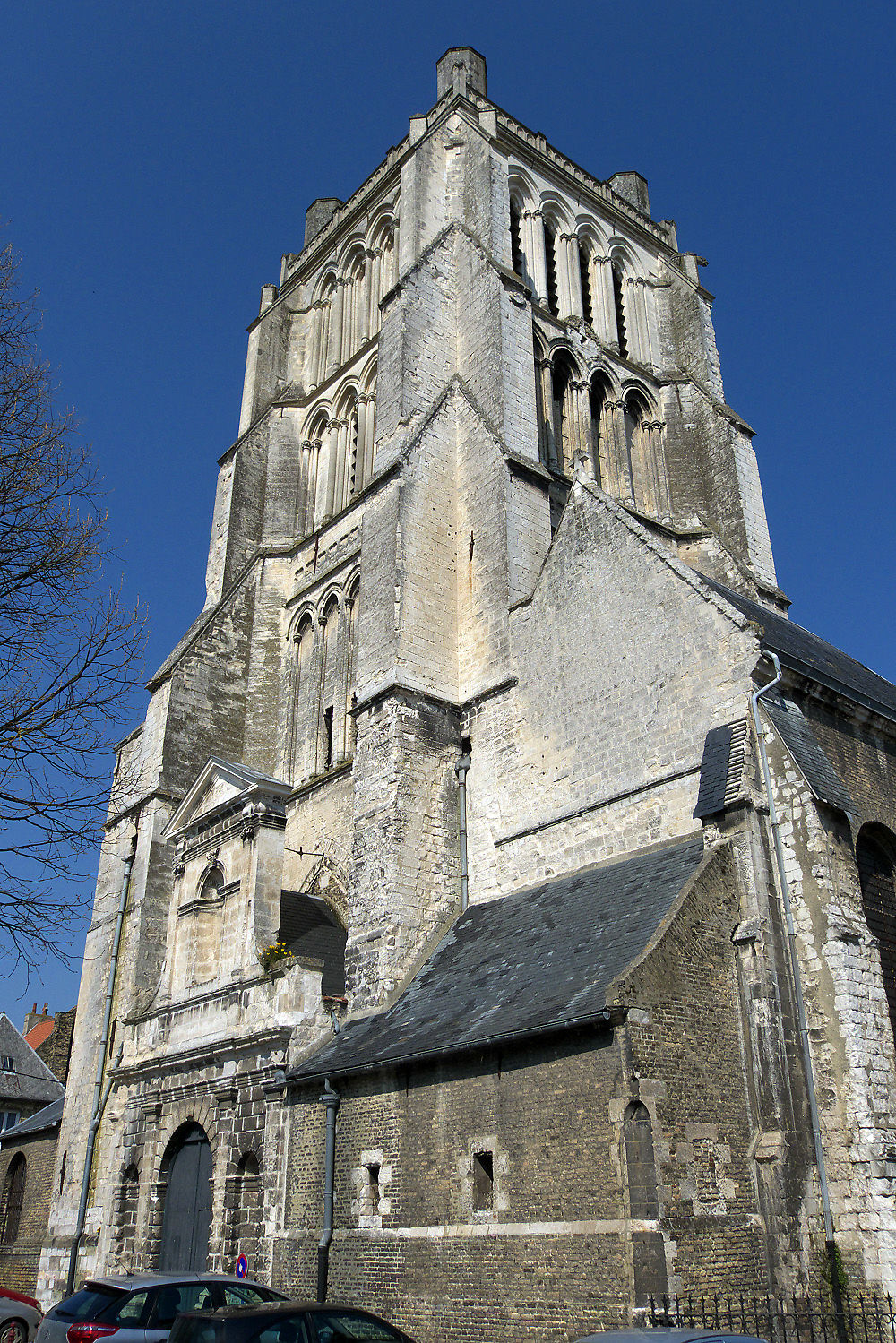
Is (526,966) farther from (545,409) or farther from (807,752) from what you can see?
(545,409)

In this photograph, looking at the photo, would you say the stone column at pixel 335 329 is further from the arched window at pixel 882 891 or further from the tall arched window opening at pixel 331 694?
the arched window at pixel 882 891

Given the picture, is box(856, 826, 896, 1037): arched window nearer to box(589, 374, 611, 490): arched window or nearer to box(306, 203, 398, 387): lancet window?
box(589, 374, 611, 490): arched window

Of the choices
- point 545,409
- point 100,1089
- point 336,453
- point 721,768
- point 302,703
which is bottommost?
point 100,1089

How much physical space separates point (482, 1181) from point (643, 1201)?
2252 millimetres

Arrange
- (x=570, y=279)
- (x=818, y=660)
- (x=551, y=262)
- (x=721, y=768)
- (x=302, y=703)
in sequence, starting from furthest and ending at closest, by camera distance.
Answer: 1. (x=551, y=262)
2. (x=570, y=279)
3. (x=302, y=703)
4. (x=818, y=660)
5. (x=721, y=768)

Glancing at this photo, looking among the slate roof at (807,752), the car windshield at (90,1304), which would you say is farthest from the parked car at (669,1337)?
the slate roof at (807,752)

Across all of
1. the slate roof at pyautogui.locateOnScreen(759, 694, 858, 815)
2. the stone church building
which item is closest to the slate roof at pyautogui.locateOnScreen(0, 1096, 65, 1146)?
the stone church building

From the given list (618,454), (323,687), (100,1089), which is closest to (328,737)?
(323,687)

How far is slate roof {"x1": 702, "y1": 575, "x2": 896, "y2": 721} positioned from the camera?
12.6 meters

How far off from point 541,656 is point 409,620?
7.55 feet

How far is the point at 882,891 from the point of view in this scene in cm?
1252

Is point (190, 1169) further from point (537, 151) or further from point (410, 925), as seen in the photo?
point (537, 151)

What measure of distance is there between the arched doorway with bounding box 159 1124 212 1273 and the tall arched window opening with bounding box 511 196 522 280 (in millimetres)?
17653

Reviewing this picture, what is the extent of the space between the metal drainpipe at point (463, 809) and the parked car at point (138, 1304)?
21.8 feet
